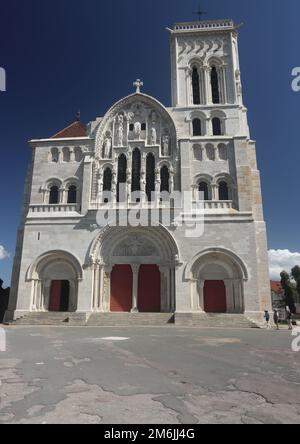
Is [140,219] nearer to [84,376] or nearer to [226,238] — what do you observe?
[226,238]

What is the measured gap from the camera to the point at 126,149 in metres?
25.3

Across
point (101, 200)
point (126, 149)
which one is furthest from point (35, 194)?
point (126, 149)

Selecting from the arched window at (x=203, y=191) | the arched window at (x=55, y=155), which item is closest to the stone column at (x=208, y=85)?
the arched window at (x=203, y=191)

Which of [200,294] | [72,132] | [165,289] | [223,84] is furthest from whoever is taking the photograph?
[72,132]

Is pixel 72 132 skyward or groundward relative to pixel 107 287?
skyward

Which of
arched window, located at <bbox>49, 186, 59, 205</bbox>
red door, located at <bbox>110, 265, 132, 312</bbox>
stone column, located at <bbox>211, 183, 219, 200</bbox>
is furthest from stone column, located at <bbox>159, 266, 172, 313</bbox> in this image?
arched window, located at <bbox>49, 186, 59, 205</bbox>

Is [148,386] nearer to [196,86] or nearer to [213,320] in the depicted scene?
[213,320]

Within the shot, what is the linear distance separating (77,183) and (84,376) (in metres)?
20.2

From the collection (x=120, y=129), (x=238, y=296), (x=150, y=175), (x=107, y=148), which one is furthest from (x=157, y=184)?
(x=238, y=296)

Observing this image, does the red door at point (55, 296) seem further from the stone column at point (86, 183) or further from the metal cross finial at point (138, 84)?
the metal cross finial at point (138, 84)

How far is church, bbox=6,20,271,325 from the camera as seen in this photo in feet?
71.6

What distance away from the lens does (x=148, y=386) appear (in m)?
5.45

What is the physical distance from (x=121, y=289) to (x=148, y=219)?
560cm

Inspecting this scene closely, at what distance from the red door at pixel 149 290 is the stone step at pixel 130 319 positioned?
238 centimetres
